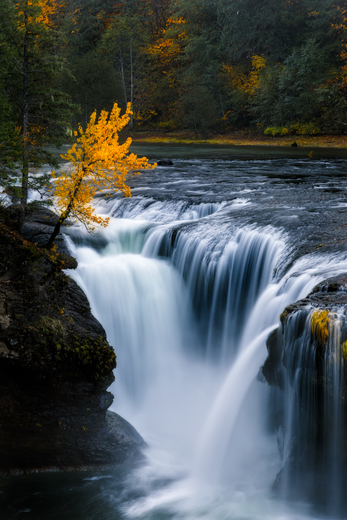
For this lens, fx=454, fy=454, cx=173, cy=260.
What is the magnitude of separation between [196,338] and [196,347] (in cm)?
23

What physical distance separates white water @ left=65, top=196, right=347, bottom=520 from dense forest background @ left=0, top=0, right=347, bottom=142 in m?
22.0

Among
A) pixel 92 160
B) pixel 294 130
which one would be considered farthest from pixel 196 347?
pixel 294 130

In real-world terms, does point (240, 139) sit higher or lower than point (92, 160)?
higher

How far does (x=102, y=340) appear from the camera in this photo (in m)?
6.49

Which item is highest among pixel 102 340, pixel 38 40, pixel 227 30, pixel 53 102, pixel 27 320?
pixel 227 30

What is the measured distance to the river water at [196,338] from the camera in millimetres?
5777

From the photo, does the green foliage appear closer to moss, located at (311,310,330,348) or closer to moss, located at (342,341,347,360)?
moss, located at (311,310,330,348)

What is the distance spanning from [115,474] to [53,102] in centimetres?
747

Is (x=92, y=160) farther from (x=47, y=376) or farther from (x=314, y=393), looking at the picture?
(x=314, y=393)

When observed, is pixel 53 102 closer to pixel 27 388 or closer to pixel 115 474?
pixel 27 388

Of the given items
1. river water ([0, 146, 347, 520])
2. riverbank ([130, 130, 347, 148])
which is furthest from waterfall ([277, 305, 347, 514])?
riverbank ([130, 130, 347, 148])

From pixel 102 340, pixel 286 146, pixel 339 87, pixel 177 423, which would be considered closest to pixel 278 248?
pixel 177 423

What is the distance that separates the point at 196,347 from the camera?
372 inches

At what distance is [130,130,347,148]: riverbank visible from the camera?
37.8 m
